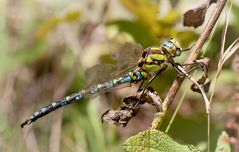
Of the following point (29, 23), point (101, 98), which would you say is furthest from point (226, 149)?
point (29, 23)

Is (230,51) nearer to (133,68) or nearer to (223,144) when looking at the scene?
(223,144)

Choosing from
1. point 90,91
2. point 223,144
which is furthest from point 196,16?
point 90,91

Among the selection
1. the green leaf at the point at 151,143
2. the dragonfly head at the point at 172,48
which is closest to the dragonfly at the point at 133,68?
the dragonfly head at the point at 172,48

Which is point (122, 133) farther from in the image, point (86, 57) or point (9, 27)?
point (9, 27)

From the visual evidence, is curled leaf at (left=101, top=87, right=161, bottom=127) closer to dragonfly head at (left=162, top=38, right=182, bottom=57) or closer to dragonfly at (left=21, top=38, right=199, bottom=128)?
dragonfly at (left=21, top=38, right=199, bottom=128)

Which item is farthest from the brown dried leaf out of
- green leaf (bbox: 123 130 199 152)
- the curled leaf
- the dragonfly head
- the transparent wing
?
green leaf (bbox: 123 130 199 152)

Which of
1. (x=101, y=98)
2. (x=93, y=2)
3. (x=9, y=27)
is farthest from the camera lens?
(x=9, y=27)

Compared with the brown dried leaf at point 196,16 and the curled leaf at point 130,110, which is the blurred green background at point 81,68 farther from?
the curled leaf at point 130,110
